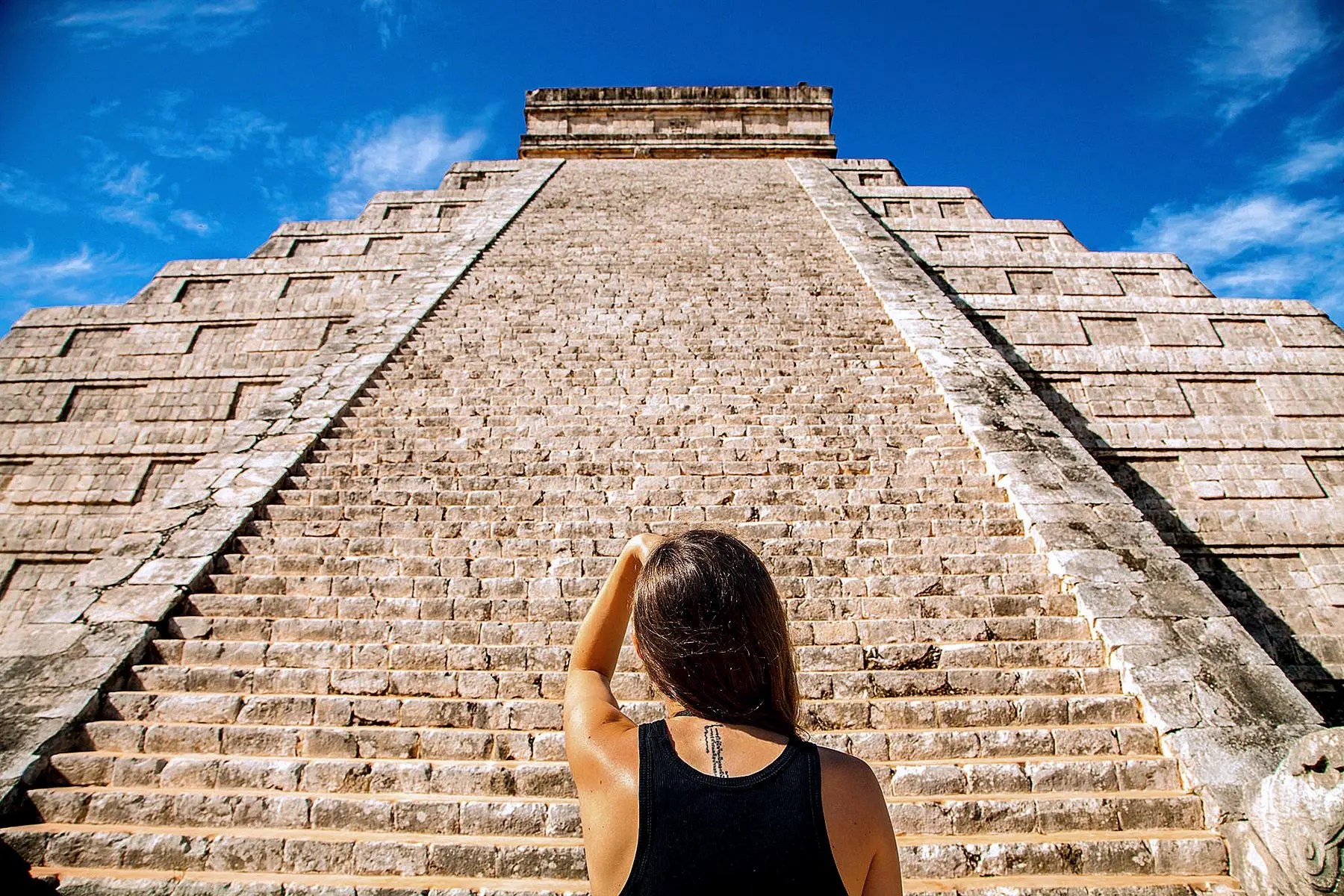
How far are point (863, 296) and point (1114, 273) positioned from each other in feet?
15.1

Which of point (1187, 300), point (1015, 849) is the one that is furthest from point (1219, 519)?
point (1015, 849)

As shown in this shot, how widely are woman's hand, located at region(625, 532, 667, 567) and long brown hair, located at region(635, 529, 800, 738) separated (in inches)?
5.6

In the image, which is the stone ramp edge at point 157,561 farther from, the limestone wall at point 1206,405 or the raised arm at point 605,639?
the limestone wall at point 1206,405

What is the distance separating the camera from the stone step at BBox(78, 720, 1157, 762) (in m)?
3.32

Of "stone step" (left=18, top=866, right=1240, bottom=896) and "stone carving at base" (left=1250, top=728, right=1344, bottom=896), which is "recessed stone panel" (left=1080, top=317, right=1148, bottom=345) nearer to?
"stone carving at base" (left=1250, top=728, right=1344, bottom=896)

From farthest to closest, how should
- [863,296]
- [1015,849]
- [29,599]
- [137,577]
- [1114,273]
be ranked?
[1114,273] → [863,296] → [29,599] → [137,577] → [1015,849]

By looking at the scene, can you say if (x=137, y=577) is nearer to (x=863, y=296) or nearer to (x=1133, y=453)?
(x=863, y=296)

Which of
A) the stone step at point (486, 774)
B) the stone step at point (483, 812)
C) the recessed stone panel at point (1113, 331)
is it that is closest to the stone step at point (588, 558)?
the stone step at point (486, 774)

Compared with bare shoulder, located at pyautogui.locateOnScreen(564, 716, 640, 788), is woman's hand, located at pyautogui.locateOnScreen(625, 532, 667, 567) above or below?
above

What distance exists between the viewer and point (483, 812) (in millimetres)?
3014

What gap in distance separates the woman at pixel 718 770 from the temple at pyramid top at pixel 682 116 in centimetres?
1651

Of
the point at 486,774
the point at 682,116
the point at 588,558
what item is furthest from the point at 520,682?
the point at 682,116

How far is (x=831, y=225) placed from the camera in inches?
418

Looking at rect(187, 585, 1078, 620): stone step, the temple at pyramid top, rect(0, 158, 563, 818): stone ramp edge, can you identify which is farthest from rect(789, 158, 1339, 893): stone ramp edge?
the temple at pyramid top
